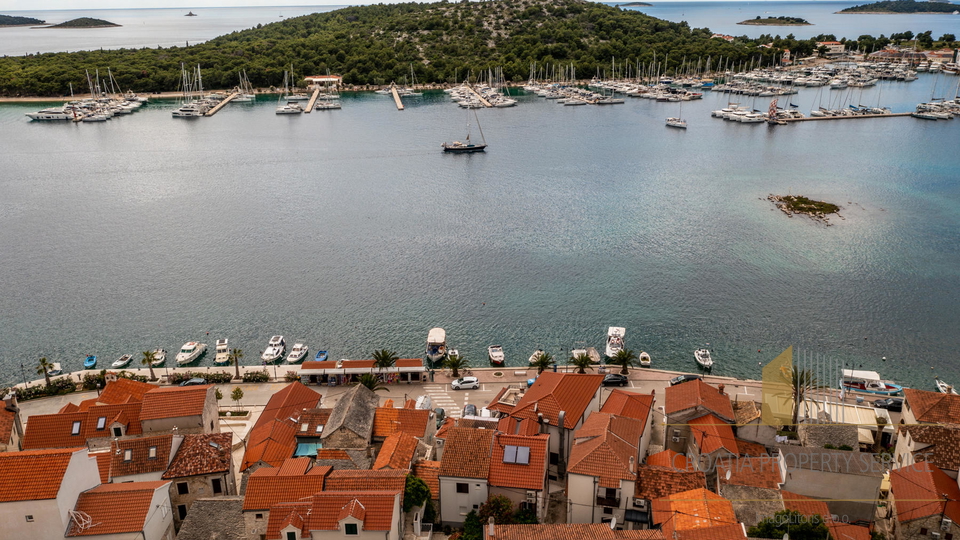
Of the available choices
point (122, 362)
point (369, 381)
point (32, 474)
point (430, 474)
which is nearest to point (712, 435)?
point (430, 474)

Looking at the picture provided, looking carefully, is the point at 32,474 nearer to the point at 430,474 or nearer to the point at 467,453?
the point at 430,474

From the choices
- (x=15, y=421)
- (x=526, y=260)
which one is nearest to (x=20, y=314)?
(x=15, y=421)

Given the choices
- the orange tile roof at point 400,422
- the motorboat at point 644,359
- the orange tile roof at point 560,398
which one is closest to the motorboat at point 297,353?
the orange tile roof at point 400,422

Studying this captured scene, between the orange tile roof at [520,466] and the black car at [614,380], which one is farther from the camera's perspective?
the black car at [614,380]

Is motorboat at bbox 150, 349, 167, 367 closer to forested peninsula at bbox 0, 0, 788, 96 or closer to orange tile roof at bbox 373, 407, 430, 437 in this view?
orange tile roof at bbox 373, 407, 430, 437

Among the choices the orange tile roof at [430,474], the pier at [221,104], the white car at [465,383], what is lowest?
the white car at [465,383]

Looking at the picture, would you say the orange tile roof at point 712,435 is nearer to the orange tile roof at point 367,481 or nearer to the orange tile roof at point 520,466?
the orange tile roof at point 520,466

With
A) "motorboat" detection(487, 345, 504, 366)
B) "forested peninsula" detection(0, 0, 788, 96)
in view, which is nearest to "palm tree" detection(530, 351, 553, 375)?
"motorboat" detection(487, 345, 504, 366)
